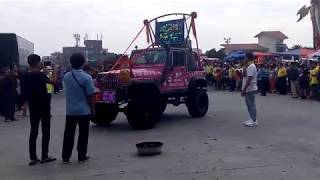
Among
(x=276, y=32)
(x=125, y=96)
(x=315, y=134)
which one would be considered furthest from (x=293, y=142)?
(x=276, y=32)

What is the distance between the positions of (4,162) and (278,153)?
4558 millimetres

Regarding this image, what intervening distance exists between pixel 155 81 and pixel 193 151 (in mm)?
3901

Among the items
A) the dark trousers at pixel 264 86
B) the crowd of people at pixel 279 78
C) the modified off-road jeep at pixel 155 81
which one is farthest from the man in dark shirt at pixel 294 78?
the modified off-road jeep at pixel 155 81

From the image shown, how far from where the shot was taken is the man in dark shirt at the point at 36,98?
8.10 metres

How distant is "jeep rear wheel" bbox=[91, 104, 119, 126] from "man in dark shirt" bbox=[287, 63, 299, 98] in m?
11.1

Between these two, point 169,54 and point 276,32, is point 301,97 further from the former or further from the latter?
point 276,32

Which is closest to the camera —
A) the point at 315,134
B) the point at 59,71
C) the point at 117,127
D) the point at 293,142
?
the point at 293,142

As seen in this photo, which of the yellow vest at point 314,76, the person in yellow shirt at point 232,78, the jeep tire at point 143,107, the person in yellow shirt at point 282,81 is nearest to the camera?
the jeep tire at point 143,107

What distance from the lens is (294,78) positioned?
865 inches

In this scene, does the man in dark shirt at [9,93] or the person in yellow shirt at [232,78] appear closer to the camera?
the man in dark shirt at [9,93]

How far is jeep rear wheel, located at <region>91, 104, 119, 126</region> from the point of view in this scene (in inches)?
497

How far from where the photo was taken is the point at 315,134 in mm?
10688

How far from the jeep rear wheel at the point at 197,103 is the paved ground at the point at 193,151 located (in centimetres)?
48

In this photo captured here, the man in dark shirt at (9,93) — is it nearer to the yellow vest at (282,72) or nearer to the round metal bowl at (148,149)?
the round metal bowl at (148,149)
